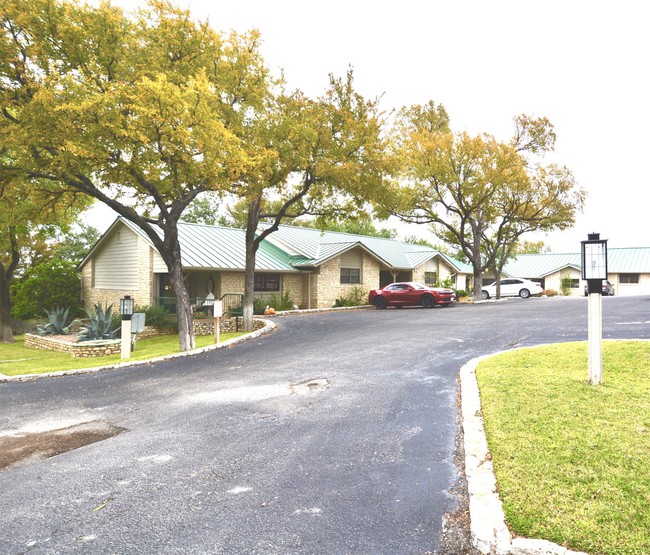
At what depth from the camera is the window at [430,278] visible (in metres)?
36.7

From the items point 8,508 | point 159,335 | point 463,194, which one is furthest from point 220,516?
point 463,194

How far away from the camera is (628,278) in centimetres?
4716

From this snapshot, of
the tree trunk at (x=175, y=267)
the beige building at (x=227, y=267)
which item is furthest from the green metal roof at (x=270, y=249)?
the tree trunk at (x=175, y=267)

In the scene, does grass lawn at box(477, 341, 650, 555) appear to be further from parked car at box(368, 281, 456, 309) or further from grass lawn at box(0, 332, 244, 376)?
parked car at box(368, 281, 456, 309)

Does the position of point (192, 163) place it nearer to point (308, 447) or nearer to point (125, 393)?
point (125, 393)

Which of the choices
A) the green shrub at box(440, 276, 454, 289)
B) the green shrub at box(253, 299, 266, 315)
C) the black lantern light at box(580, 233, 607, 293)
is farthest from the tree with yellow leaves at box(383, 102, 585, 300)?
the black lantern light at box(580, 233, 607, 293)

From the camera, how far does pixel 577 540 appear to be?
3.01 meters

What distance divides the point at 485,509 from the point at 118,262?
25.7 metres

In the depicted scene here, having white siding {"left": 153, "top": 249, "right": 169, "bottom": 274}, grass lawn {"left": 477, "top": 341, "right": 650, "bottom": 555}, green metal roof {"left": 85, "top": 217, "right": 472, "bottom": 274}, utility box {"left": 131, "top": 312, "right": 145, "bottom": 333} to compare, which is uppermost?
green metal roof {"left": 85, "top": 217, "right": 472, "bottom": 274}

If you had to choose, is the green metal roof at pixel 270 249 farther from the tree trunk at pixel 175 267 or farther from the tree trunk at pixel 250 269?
the tree trunk at pixel 175 267

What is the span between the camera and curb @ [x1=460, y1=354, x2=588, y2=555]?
302 centimetres

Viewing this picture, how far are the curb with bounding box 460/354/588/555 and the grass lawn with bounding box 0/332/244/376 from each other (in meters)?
9.81

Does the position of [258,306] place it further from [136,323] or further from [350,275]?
[136,323]

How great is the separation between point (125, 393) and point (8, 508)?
176 inches
